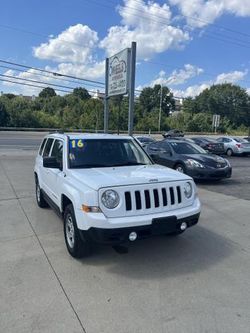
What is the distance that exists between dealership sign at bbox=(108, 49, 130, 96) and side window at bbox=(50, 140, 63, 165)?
8.75 metres

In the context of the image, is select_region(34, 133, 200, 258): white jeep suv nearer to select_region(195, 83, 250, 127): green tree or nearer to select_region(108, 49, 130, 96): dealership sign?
select_region(108, 49, 130, 96): dealership sign

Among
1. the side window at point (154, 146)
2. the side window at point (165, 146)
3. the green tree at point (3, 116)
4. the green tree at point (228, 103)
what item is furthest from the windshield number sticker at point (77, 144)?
the green tree at point (228, 103)

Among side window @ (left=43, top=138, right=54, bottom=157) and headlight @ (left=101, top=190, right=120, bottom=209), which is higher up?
side window @ (left=43, top=138, right=54, bottom=157)

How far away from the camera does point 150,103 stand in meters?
95.2

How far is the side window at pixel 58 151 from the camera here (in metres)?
5.17

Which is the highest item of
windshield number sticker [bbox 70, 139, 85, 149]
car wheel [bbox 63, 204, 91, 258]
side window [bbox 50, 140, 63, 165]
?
windshield number sticker [bbox 70, 139, 85, 149]

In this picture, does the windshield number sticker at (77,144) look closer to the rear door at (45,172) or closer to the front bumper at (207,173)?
the rear door at (45,172)

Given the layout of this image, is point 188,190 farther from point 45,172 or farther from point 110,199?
point 45,172

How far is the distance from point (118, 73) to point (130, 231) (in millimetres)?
12059

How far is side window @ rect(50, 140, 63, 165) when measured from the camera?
517 cm

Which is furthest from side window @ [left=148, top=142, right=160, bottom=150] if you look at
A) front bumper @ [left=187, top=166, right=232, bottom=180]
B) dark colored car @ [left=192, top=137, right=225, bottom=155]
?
dark colored car @ [left=192, top=137, right=225, bottom=155]

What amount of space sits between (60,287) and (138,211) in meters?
1.26

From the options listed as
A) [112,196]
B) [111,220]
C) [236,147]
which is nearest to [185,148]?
[112,196]

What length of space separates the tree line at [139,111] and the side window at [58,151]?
27.1 metres
